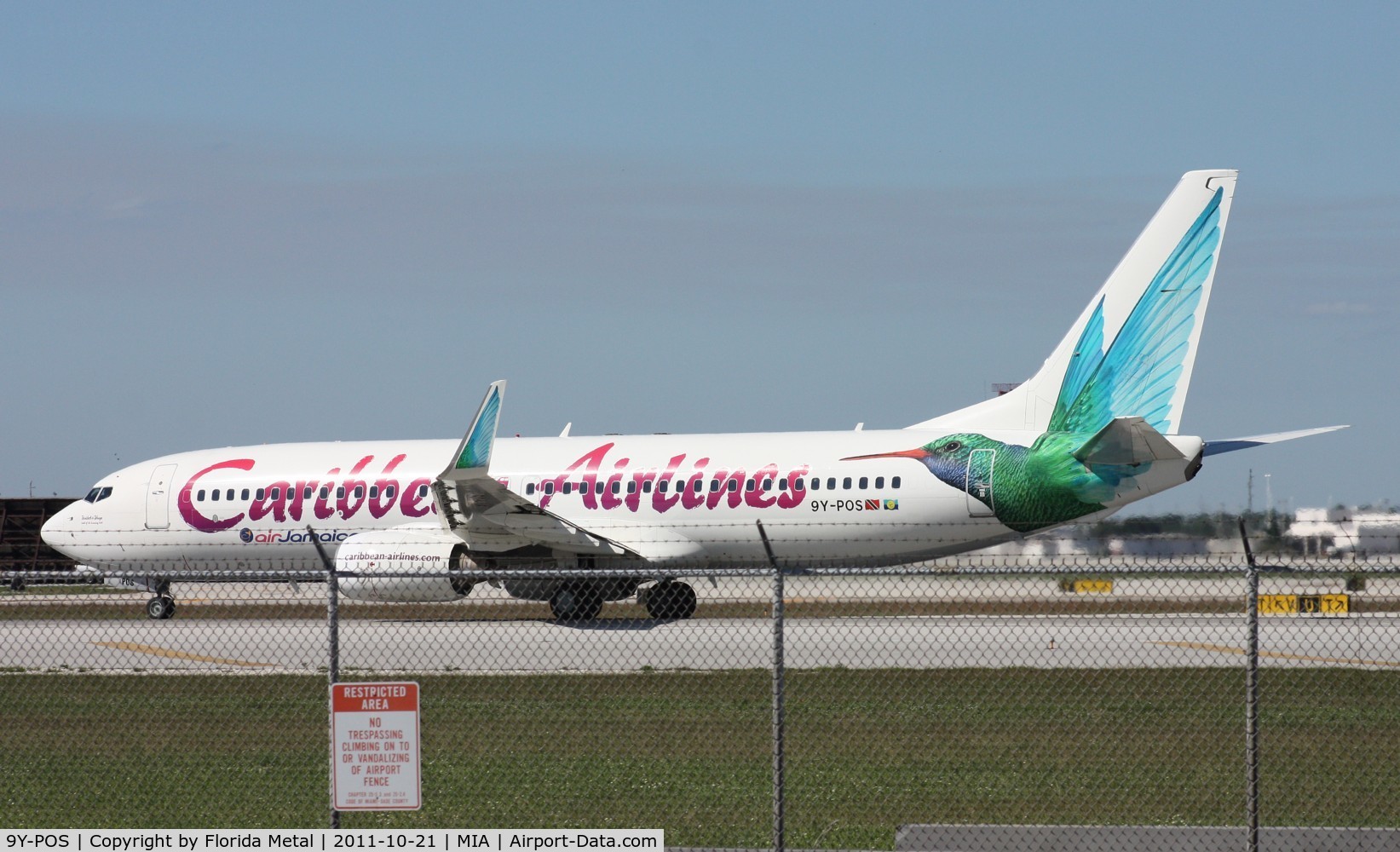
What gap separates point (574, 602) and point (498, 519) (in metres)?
1.96

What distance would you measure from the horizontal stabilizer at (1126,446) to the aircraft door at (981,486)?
1.63 m

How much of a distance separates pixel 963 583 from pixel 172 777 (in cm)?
2707

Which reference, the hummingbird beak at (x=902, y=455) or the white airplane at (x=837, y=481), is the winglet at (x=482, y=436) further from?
the hummingbird beak at (x=902, y=455)

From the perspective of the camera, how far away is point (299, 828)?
10.1 metres

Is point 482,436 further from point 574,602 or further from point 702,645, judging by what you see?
point 702,645

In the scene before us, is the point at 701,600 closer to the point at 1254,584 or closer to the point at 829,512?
the point at 829,512

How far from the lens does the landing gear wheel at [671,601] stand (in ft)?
90.0

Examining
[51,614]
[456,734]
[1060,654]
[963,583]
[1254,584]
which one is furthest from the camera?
[963,583]

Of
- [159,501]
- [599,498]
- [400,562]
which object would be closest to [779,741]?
[400,562]

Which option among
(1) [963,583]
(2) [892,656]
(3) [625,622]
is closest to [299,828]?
(2) [892,656]

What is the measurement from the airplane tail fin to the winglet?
9550mm

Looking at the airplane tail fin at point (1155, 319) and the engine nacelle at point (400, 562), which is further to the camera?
the airplane tail fin at point (1155, 319)

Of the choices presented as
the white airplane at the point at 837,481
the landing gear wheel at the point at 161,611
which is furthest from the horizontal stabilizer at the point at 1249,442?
the landing gear wheel at the point at 161,611

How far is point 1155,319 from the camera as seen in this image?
2677 centimetres
